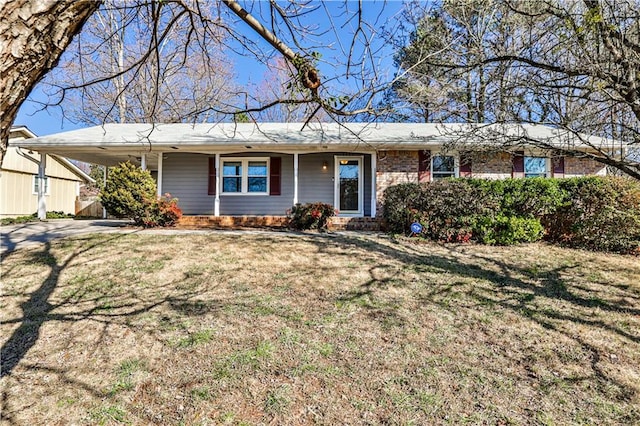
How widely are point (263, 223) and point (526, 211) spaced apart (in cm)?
698

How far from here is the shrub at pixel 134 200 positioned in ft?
29.8

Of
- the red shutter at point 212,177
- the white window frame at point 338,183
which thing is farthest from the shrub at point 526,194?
the red shutter at point 212,177

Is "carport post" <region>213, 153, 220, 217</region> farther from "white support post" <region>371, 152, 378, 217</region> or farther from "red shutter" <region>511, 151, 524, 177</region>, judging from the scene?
"red shutter" <region>511, 151, 524, 177</region>

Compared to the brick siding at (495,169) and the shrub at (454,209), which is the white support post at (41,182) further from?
the brick siding at (495,169)

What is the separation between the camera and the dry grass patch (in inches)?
110

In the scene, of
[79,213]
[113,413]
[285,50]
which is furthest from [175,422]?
[79,213]

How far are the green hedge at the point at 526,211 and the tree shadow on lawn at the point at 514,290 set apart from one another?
0.83m

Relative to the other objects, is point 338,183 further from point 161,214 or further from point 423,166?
point 161,214

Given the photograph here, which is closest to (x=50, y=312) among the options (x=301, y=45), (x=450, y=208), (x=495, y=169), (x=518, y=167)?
(x=301, y=45)

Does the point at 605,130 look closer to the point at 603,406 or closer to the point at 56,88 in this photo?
the point at 603,406

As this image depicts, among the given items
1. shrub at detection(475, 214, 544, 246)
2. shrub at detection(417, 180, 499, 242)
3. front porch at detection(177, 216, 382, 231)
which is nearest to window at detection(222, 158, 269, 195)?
front porch at detection(177, 216, 382, 231)

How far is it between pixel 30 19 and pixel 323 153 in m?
10.5

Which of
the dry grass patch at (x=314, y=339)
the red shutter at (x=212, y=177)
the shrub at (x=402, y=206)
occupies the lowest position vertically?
the dry grass patch at (x=314, y=339)

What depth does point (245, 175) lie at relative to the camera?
1177 cm
